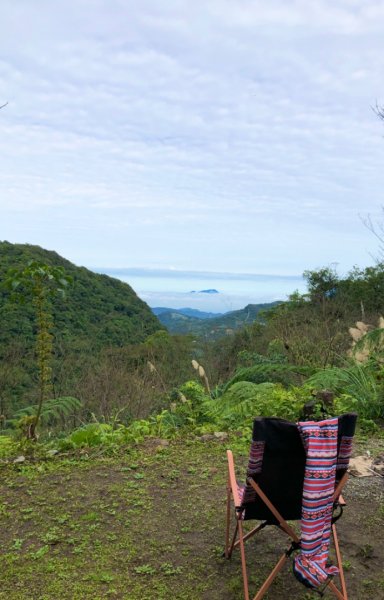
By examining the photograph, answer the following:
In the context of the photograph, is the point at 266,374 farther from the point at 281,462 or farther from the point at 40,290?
the point at 281,462

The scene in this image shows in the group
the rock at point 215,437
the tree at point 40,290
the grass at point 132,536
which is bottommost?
the grass at point 132,536

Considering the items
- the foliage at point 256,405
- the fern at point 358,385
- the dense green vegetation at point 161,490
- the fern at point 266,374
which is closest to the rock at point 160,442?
the dense green vegetation at point 161,490

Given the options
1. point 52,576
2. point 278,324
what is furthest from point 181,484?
point 278,324

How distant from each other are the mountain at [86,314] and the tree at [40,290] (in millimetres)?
11503

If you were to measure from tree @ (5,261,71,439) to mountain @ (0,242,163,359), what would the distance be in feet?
37.7

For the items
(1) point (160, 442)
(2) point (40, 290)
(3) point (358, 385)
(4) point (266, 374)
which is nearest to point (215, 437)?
(1) point (160, 442)

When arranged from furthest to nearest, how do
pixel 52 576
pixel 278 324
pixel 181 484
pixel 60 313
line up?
pixel 60 313
pixel 278 324
pixel 181 484
pixel 52 576

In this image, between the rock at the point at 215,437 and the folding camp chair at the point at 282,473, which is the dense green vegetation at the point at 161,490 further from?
the folding camp chair at the point at 282,473

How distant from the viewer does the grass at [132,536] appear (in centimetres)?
310

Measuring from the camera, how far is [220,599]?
2.97 m

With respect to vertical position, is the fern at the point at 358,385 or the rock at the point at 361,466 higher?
the fern at the point at 358,385

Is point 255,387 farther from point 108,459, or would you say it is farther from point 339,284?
point 339,284

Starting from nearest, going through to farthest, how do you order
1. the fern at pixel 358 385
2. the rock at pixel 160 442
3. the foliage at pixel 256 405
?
the rock at pixel 160 442 < the foliage at pixel 256 405 < the fern at pixel 358 385

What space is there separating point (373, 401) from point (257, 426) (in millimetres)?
4245
